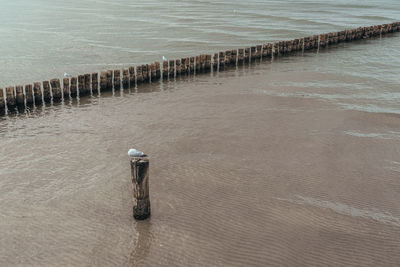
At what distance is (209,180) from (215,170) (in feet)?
1.54

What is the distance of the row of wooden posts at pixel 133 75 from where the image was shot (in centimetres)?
1344

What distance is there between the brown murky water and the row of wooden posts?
0.65 meters

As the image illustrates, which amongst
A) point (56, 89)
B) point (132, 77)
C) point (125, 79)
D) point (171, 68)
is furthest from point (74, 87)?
point (171, 68)

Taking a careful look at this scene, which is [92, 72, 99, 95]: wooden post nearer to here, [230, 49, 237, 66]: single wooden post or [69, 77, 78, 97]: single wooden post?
[69, 77, 78, 97]: single wooden post

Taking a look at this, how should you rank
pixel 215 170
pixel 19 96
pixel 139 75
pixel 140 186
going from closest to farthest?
pixel 140 186 → pixel 215 170 → pixel 19 96 → pixel 139 75

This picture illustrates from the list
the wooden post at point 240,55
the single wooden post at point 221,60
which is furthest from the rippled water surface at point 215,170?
the wooden post at point 240,55

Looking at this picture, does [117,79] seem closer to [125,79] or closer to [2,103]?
[125,79]

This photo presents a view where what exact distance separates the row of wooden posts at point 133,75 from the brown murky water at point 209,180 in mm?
651

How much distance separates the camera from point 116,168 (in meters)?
9.51

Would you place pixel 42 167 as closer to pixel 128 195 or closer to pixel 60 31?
pixel 128 195

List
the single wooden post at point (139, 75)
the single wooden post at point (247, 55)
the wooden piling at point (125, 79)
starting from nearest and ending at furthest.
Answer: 1. the wooden piling at point (125, 79)
2. the single wooden post at point (139, 75)
3. the single wooden post at point (247, 55)

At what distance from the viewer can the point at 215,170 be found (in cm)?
945

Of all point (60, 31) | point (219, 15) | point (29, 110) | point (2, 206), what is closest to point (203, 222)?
point (2, 206)

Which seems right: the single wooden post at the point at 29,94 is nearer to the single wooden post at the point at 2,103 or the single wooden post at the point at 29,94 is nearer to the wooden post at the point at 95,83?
the single wooden post at the point at 2,103
